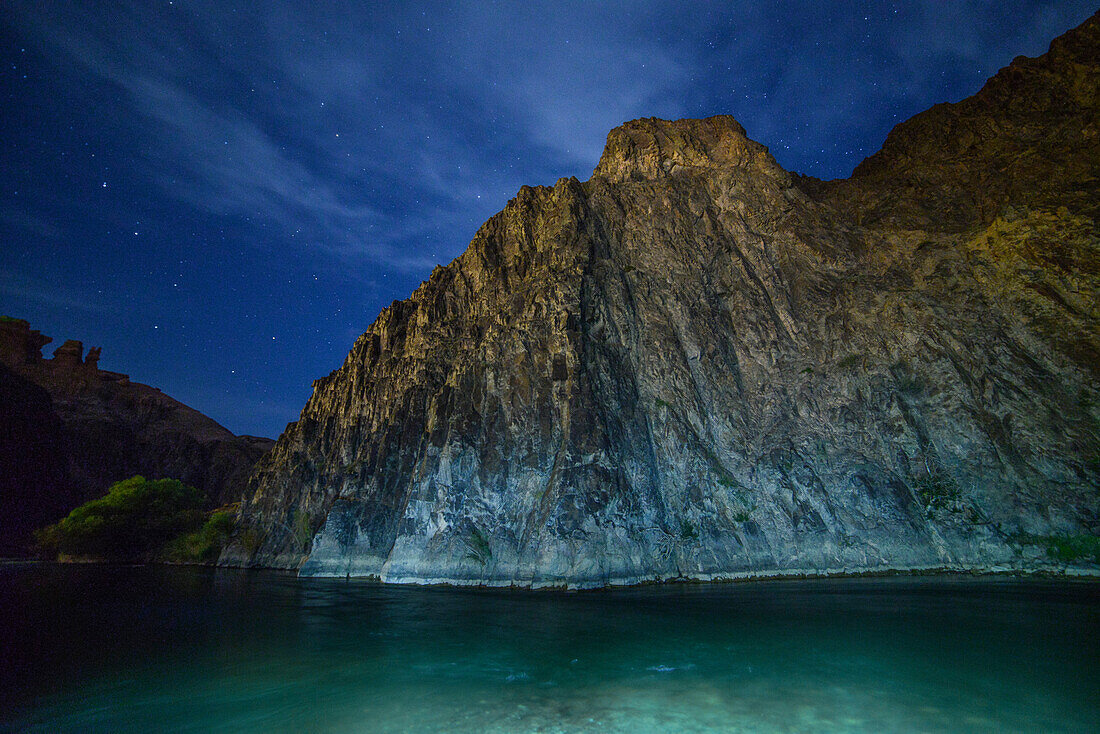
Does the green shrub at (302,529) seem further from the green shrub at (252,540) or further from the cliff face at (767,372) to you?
the cliff face at (767,372)

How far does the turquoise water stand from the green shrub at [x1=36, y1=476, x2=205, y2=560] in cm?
5637

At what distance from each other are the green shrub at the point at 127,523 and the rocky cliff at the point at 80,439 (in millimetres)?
19756

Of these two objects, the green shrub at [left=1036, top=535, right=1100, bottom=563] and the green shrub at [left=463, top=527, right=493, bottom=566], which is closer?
the green shrub at [left=1036, top=535, right=1100, bottom=563]

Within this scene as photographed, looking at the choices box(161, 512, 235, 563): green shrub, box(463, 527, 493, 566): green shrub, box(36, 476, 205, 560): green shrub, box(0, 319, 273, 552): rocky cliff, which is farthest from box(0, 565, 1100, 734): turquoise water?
box(0, 319, 273, 552): rocky cliff

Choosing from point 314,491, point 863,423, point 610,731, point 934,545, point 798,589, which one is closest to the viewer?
point 610,731

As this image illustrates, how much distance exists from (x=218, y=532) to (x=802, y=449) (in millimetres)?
82584

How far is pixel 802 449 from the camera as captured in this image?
1607 inches

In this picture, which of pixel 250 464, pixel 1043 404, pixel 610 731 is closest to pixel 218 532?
pixel 250 464

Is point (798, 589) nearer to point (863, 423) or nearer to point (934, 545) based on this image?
point (934, 545)

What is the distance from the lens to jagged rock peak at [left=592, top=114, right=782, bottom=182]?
59.2 m

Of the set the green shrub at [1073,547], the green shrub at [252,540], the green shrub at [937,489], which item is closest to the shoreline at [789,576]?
the green shrub at [1073,547]

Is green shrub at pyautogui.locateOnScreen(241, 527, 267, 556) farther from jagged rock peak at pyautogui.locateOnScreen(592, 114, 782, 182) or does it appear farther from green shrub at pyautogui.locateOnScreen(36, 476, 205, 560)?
jagged rock peak at pyautogui.locateOnScreen(592, 114, 782, 182)

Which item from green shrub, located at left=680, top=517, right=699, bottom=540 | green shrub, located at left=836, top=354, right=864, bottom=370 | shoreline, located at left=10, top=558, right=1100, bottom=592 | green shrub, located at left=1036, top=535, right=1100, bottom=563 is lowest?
shoreline, located at left=10, top=558, right=1100, bottom=592

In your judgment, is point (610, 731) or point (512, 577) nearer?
point (610, 731)
